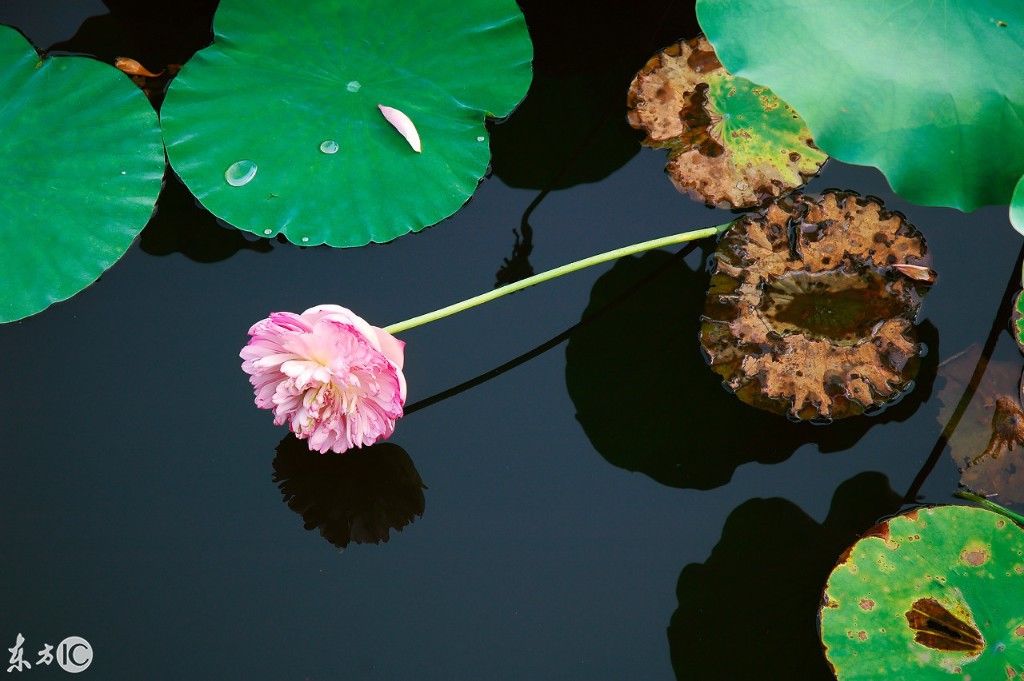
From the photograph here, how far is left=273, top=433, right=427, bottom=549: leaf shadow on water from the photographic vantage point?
5.32 feet

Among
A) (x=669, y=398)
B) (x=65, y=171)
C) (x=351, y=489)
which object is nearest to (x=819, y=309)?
(x=669, y=398)

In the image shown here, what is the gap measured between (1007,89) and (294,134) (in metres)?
1.28

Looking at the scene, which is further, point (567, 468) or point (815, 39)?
point (567, 468)

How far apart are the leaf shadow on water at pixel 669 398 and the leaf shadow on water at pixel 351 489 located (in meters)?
0.38

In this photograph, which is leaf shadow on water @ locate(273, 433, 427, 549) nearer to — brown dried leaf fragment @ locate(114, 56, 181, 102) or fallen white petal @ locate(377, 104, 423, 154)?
fallen white petal @ locate(377, 104, 423, 154)

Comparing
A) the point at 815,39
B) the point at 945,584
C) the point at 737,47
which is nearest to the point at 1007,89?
the point at 815,39

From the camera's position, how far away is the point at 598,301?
5.88 feet

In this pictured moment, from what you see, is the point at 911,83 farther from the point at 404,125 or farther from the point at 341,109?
the point at 341,109

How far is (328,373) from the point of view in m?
1.36

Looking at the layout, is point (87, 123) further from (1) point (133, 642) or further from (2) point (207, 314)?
(1) point (133, 642)

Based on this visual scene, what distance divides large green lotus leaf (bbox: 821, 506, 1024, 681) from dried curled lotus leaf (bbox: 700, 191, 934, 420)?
27 centimetres

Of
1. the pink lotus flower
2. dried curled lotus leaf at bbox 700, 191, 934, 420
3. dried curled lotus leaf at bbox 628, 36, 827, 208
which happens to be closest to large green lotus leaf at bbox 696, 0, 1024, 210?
dried curled lotus leaf at bbox 700, 191, 934, 420

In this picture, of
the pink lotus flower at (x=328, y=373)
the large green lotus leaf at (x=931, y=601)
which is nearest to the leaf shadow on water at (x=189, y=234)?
the pink lotus flower at (x=328, y=373)

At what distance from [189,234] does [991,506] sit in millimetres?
1708
